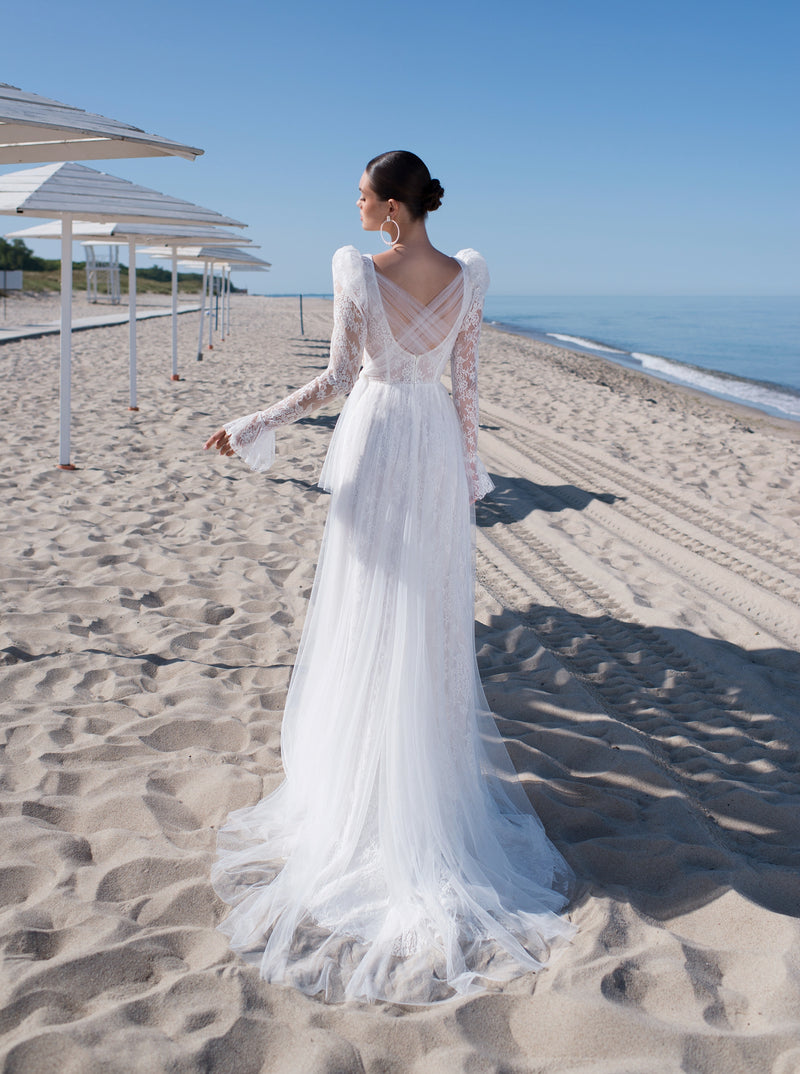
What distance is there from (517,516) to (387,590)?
14.7 ft

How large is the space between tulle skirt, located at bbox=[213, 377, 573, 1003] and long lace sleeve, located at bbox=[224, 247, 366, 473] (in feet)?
0.45

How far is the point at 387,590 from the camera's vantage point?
2416mm

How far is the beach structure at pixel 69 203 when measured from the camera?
588 cm

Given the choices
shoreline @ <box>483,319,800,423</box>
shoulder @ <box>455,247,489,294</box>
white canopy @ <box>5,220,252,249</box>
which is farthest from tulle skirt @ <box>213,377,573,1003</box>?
shoreline @ <box>483,319,800,423</box>

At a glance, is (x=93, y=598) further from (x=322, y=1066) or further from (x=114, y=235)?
(x=114, y=235)

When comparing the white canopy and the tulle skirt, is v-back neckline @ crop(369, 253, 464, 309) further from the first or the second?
the white canopy

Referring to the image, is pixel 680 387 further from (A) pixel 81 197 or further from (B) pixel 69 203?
(B) pixel 69 203

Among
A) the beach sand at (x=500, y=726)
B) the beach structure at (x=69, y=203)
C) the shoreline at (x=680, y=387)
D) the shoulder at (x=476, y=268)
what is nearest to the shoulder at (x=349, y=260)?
the shoulder at (x=476, y=268)

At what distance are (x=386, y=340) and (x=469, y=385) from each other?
33 cm

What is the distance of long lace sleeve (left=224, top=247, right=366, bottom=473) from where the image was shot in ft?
7.41

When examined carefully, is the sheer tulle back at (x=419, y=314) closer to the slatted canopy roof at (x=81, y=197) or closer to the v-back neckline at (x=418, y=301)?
the v-back neckline at (x=418, y=301)

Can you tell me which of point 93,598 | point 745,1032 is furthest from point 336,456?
point 93,598

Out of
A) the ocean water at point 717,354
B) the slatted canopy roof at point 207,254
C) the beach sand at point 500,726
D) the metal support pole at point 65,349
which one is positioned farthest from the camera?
the ocean water at point 717,354

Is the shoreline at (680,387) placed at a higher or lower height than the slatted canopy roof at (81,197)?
lower
